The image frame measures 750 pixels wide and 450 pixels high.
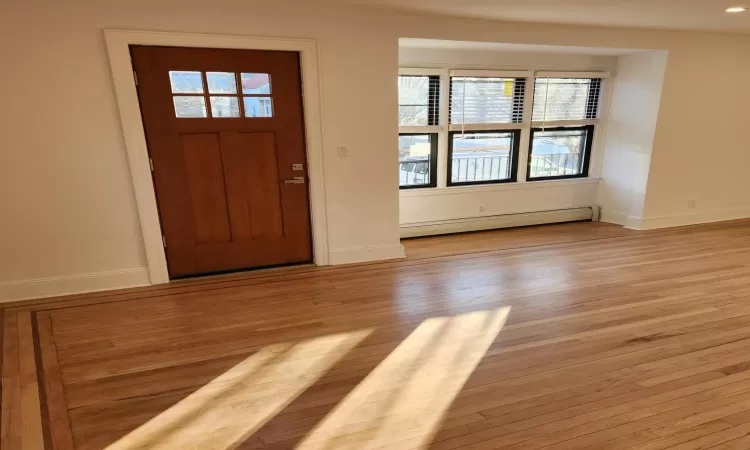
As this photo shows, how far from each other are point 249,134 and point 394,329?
208 cm

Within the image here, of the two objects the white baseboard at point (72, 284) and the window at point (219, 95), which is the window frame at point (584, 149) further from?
the white baseboard at point (72, 284)

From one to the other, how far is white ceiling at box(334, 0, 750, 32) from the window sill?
193 cm

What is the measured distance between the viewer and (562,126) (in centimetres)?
530

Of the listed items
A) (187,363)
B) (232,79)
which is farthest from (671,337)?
(232,79)

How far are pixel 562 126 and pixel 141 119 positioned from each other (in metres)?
4.84

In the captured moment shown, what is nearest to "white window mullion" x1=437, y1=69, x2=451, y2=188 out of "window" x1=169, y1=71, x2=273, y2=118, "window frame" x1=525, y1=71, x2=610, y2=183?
"window frame" x1=525, y1=71, x2=610, y2=183

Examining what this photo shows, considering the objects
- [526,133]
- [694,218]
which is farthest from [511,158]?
[694,218]

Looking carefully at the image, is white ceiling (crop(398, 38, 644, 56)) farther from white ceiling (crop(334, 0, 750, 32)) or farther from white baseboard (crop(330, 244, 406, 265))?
white baseboard (crop(330, 244, 406, 265))

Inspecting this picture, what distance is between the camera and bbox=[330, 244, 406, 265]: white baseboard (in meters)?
3.99

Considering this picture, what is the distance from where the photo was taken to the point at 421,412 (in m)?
2.00

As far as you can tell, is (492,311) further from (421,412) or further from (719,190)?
(719,190)

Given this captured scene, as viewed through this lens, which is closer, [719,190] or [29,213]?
[29,213]

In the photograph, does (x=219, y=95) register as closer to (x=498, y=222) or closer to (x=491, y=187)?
(x=491, y=187)

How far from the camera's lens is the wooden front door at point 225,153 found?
3244mm
